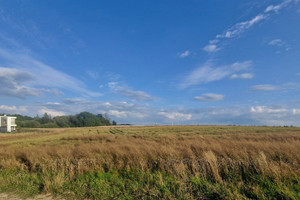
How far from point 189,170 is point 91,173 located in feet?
14.4

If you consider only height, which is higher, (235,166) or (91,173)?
(235,166)

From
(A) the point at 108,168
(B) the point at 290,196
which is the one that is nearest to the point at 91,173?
(A) the point at 108,168

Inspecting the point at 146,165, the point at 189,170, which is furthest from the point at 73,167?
the point at 189,170

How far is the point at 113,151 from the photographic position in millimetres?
→ 9492

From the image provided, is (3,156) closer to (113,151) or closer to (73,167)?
(73,167)

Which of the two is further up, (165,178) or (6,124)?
(165,178)

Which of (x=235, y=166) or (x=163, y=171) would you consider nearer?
(x=235, y=166)

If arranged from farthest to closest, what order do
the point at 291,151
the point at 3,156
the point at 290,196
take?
the point at 3,156
the point at 291,151
the point at 290,196

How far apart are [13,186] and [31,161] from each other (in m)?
3.13

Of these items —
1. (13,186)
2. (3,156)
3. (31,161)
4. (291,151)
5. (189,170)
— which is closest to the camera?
(13,186)

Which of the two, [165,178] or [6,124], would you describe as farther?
[6,124]

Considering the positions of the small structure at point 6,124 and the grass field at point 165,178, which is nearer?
the grass field at point 165,178

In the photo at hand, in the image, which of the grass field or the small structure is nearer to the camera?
the grass field

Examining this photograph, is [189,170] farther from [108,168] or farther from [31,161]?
[31,161]
